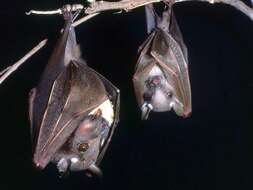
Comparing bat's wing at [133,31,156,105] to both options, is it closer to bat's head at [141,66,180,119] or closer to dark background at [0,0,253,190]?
bat's head at [141,66,180,119]

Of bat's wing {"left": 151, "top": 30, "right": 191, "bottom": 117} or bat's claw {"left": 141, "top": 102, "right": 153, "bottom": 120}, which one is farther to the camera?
bat's claw {"left": 141, "top": 102, "right": 153, "bottom": 120}

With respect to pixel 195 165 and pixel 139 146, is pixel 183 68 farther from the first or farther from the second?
pixel 195 165

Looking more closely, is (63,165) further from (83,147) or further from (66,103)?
(66,103)

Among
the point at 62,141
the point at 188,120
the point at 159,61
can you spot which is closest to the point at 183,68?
the point at 159,61

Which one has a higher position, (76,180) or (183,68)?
(183,68)

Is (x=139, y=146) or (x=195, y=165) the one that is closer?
(x=139, y=146)

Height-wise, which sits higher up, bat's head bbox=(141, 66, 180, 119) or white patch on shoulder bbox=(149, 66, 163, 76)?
white patch on shoulder bbox=(149, 66, 163, 76)

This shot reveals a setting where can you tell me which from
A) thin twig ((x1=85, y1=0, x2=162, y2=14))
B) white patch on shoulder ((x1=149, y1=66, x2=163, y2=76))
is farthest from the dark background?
thin twig ((x1=85, y1=0, x2=162, y2=14))
